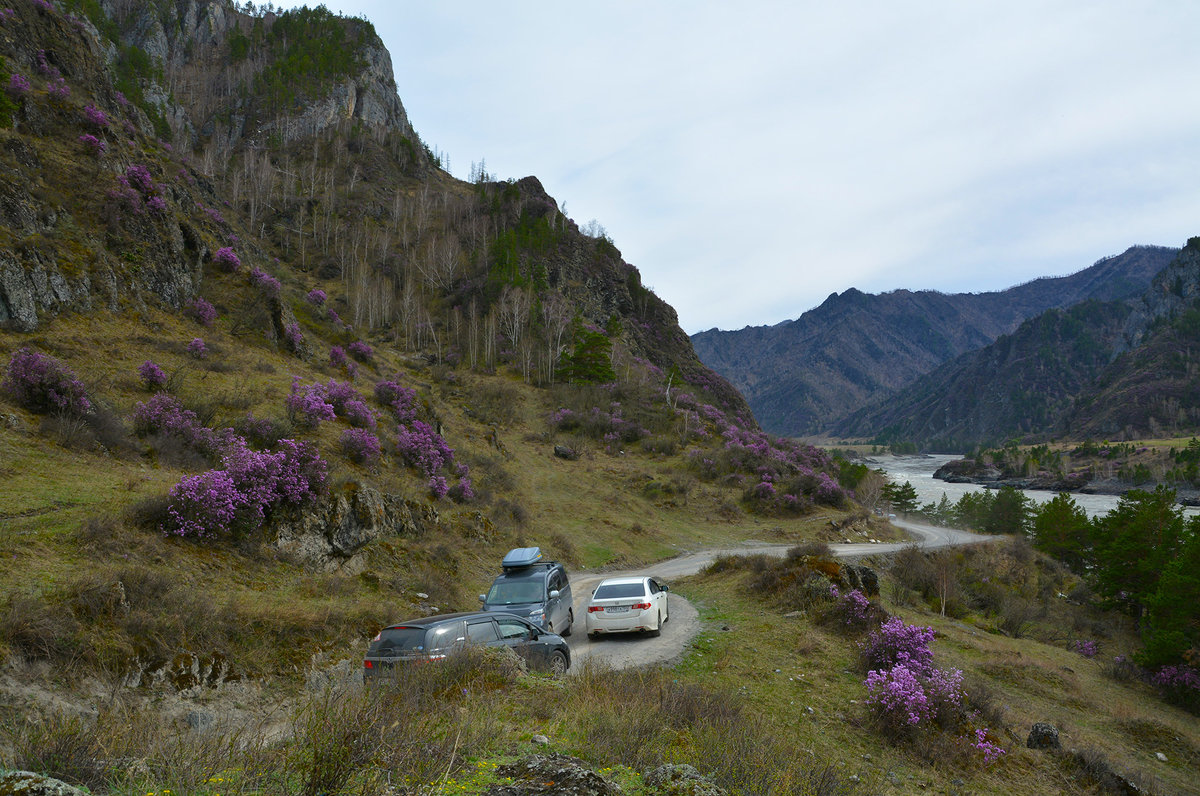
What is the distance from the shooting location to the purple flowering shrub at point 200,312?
901 inches

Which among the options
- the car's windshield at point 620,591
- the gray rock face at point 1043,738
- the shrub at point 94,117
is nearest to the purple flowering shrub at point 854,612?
the gray rock face at point 1043,738

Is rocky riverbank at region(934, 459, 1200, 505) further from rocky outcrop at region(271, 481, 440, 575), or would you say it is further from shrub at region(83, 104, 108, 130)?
shrub at region(83, 104, 108, 130)

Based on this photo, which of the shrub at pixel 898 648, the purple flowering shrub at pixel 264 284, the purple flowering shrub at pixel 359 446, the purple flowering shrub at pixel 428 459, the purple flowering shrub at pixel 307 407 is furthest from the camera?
the purple flowering shrub at pixel 264 284

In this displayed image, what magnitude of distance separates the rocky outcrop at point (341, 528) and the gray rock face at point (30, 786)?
1104 cm

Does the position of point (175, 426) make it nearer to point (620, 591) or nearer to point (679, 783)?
point (620, 591)

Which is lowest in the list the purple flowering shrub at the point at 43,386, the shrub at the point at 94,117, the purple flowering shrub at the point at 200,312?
the purple flowering shrub at the point at 43,386

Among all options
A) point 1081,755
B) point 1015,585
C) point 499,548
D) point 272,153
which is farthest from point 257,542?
point 272,153

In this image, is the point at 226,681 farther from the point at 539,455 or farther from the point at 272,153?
the point at 272,153

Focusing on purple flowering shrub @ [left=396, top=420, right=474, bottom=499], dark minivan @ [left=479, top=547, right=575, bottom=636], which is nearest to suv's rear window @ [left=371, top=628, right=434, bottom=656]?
dark minivan @ [left=479, top=547, right=575, bottom=636]

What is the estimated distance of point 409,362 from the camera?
5131 centimetres

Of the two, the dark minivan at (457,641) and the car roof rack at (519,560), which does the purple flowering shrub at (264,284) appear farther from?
the dark minivan at (457,641)

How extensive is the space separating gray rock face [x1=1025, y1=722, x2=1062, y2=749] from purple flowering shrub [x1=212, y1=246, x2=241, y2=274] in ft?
108

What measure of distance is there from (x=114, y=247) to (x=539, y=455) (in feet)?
82.9

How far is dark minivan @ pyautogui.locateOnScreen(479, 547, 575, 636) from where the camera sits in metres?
12.6
